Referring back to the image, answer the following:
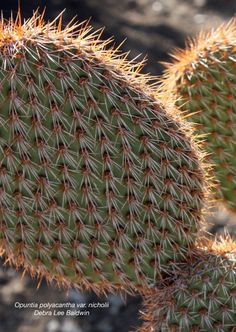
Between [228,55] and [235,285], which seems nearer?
[235,285]

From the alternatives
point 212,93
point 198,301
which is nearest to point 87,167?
point 198,301

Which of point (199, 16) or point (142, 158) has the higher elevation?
point (199, 16)

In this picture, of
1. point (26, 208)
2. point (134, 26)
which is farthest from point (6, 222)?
point (134, 26)

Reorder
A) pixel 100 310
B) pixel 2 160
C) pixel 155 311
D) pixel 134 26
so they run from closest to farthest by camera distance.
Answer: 1. pixel 2 160
2. pixel 155 311
3. pixel 100 310
4. pixel 134 26

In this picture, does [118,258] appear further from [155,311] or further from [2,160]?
[2,160]

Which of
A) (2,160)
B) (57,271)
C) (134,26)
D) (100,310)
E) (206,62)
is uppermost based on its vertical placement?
(134,26)

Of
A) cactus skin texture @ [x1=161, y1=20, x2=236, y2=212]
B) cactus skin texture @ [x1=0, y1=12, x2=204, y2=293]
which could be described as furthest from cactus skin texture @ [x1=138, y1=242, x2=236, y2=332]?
cactus skin texture @ [x1=161, y1=20, x2=236, y2=212]

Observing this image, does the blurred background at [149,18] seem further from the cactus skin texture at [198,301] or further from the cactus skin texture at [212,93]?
the cactus skin texture at [198,301]

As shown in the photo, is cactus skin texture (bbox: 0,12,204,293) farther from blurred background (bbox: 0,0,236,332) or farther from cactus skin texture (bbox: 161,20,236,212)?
blurred background (bbox: 0,0,236,332)
